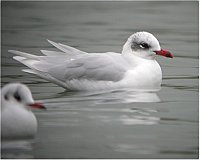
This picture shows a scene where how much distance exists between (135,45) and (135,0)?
10.4 meters

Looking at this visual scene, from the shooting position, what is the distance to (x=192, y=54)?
14.0m

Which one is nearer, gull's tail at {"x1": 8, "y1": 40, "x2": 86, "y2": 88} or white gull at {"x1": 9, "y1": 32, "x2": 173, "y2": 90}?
white gull at {"x1": 9, "y1": 32, "x2": 173, "y2": 90}

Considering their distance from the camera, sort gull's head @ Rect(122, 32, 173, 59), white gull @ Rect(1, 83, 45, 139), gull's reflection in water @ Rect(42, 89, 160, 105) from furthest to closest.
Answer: gull's head @ Rect(122, 32, 173, 59) → gull's reflection in water @ Rect(42, 89, 160, 105) → white gull @ Rect(1, 83, 45, 139)

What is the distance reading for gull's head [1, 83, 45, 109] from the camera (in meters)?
7.80

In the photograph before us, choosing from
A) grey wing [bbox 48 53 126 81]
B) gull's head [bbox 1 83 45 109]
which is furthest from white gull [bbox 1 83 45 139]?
grey wing [bbox 48 53 126 81]

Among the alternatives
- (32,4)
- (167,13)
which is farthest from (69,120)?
(32,4)

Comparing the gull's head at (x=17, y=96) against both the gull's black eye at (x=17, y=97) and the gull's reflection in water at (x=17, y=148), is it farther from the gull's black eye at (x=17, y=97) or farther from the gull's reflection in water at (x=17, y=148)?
the gull's reflection in water at (x=17, y=148)

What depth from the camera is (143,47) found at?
438 inches

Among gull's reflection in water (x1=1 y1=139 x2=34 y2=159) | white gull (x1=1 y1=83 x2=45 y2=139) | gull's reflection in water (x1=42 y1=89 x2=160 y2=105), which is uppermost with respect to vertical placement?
white gull (x1=1 y1=83 x2=45 y2=139)

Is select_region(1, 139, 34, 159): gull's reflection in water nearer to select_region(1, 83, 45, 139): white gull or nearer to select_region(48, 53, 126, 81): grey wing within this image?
select_region(1, 83, 45, 139): white gull

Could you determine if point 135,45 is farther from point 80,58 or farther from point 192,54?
point 192,54

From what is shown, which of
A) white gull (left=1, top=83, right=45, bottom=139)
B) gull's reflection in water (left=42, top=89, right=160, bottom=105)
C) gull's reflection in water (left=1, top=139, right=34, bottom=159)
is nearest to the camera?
gull's reflection in water (left=1, top=139, right=34, bottom=159)

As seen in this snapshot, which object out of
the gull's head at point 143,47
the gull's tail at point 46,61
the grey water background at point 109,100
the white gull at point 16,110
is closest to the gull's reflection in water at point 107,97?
the grey water background at point 109,100

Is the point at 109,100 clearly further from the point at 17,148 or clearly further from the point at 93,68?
the point at 17,148
